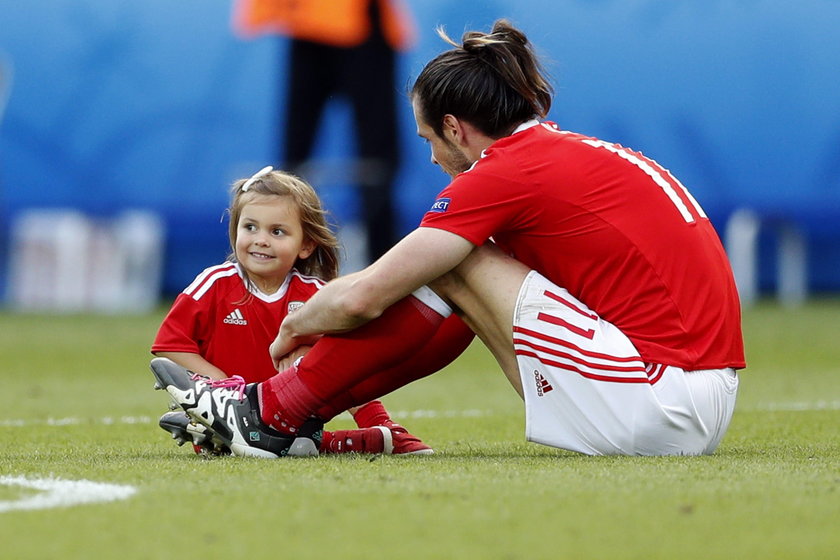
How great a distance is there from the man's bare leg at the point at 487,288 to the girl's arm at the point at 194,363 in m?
0.89

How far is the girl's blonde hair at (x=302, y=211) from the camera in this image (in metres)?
4.48

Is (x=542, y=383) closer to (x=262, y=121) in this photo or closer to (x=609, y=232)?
(x=609, y=232)

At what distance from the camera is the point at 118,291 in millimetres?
13953

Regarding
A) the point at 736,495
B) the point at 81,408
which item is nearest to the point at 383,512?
the point at 736,495

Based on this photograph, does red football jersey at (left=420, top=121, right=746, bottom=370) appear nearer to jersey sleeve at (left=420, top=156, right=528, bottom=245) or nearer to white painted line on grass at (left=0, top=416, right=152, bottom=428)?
jersey sleeve at (left=420, top=156, right=528, bottom=245)

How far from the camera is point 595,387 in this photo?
3.62 metres

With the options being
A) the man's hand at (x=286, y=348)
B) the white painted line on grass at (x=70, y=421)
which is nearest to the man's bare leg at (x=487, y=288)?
the man's hand at (x=286, y=348)

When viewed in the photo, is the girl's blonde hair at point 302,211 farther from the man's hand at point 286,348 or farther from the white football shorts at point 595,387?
the white football shorts at point 595,387

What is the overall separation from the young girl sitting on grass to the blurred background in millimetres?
8996

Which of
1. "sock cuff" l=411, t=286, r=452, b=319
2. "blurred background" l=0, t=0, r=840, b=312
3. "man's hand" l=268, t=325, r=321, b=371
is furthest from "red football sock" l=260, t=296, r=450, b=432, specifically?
"blurred background" l=0, t=0, r=840, b=312

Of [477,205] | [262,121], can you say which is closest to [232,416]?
[477,205]

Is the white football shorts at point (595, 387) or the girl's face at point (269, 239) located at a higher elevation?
the girl's face at point (269, 239)

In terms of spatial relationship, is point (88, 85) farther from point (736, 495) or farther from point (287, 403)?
point (736, 495)

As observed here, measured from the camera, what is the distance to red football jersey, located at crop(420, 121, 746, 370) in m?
3.63
